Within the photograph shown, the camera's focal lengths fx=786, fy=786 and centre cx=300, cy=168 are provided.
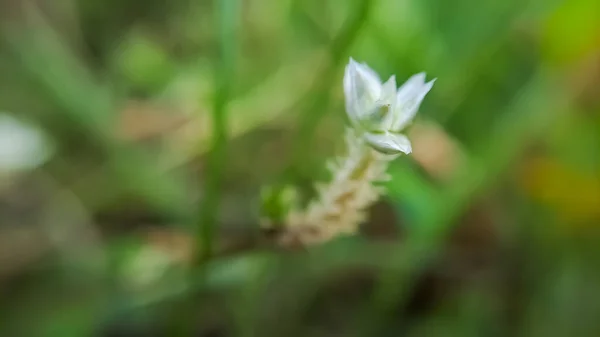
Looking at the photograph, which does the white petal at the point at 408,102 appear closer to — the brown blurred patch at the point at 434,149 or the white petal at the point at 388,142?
the white petal at the point at 388,142

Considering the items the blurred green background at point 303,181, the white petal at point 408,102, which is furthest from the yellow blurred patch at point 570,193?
the white petal at point 408,102

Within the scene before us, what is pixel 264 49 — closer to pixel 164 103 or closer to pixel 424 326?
pixel 164 103

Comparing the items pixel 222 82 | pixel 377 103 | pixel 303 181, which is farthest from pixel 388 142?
pixel 303 181

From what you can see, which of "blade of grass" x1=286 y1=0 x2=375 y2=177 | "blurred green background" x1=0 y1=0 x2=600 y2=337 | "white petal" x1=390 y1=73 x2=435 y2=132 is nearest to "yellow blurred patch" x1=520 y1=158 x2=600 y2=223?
"blurred green background" x1=0 y1=0 x2=600 y2=337

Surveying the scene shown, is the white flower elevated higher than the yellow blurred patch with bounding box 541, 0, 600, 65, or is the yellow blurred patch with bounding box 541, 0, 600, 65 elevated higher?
the yellow blurred patch with bounding box 541, 0, 600, 65

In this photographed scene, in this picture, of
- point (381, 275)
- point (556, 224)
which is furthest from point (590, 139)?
point (381, 275)

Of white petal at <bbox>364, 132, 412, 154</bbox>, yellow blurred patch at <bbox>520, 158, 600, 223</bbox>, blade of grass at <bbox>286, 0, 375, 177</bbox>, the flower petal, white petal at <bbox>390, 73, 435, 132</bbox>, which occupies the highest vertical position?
blade of grass at <bbox>286, 0, 375, 177</bbox>

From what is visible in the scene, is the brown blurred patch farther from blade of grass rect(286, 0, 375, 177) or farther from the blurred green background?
blade of grass rect(286, 0, 375, 177)

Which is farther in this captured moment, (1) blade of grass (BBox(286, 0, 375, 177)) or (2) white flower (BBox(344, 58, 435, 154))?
(1) blade of grass (BBox(286, 0, 375, 177))
